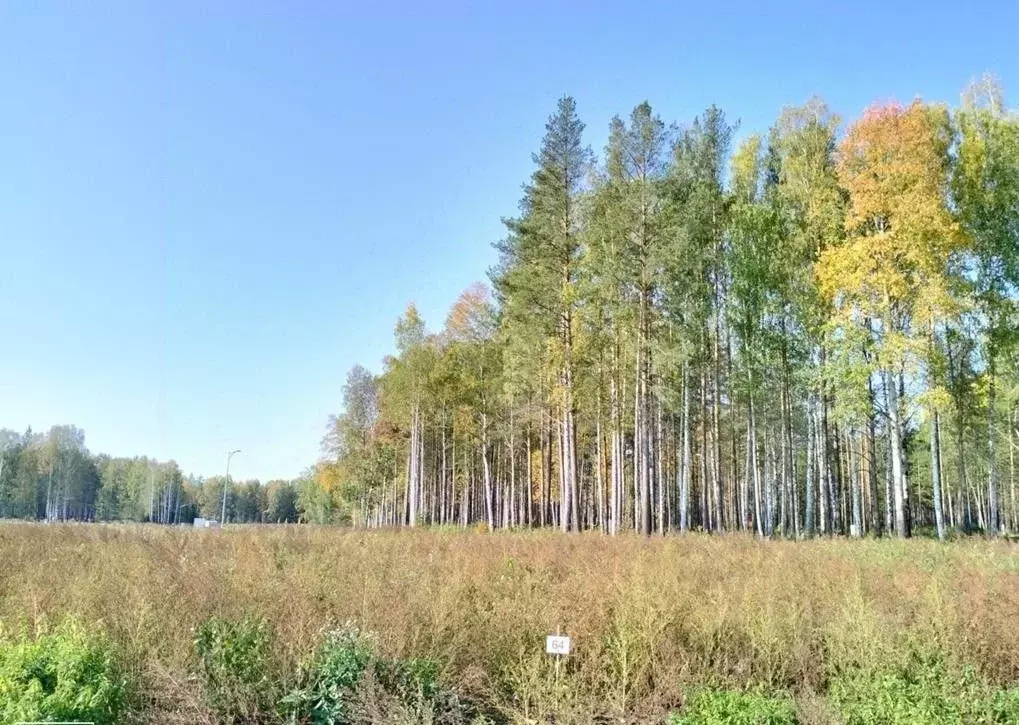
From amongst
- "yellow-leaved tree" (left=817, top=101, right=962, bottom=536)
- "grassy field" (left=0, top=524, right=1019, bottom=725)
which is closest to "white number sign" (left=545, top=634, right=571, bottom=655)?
"grassy field" (left=0, top=524, right=1019, bottom=725)

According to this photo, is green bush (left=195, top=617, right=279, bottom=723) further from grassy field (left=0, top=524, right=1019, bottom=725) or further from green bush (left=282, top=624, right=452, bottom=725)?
green bush (left=282, top=624, right=452, bottom=725)

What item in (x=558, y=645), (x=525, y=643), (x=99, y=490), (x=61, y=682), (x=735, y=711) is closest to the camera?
(x=61, y=682)

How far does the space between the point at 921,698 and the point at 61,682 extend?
5454 mm

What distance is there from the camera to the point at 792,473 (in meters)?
24.1

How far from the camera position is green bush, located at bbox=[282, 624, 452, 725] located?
465 centimetres

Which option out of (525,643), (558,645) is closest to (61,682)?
(558,645)

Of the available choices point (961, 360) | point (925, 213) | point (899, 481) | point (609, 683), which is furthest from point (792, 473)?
point (609, 683)

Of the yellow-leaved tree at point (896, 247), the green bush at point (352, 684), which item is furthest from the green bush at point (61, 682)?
the yellow-leaved tree at point (896, 247)

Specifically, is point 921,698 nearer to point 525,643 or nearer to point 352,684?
point 525,643

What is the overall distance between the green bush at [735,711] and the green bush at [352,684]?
1.74m

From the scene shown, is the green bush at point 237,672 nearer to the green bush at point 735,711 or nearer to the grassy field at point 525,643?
the grassy field at point 525,643

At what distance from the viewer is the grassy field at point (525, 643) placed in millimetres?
4730

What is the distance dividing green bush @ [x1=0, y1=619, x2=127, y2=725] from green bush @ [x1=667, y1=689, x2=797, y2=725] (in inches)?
140

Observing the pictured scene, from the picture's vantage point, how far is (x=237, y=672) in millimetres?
4867
